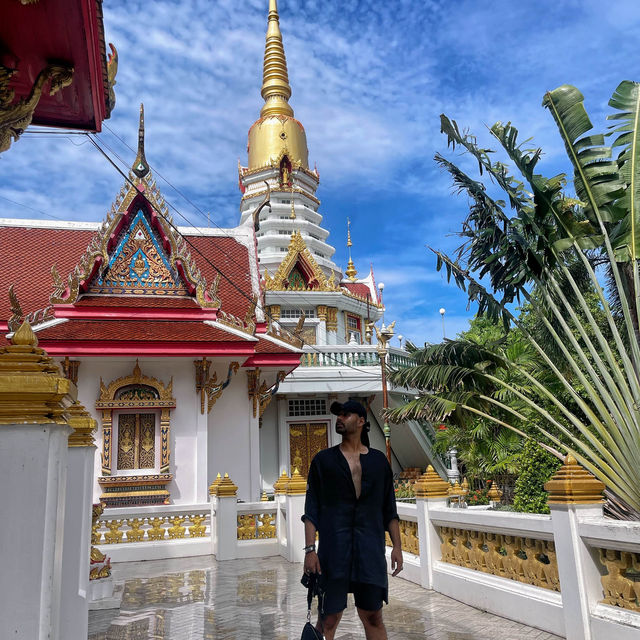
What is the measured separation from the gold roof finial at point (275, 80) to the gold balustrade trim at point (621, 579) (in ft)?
99.8

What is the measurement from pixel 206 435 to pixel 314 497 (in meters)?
8.99

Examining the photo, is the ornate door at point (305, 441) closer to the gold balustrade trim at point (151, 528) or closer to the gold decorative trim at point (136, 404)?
the gold decorative trim at point (136, 404)

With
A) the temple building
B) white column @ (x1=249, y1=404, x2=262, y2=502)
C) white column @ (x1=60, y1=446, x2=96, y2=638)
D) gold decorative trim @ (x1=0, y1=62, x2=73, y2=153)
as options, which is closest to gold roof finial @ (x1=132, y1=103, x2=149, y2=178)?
the temple building

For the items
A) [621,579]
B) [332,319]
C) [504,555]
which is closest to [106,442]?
[504,555]

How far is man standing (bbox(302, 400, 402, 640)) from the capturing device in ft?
11.7

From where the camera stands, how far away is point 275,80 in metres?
33.2

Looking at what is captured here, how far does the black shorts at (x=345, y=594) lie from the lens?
11.7 ft

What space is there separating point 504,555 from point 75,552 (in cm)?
393

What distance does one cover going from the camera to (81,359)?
476 inches

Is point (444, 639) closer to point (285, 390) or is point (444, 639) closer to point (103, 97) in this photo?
point (103, 97)

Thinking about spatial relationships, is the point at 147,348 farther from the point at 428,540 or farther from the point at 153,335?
the point at 428,540

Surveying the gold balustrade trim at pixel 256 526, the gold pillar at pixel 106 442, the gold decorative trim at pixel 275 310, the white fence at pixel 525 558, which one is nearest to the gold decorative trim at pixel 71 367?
the gold pillar at pixel 106 442

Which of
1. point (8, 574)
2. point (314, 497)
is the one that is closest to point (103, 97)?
point (314, 497)

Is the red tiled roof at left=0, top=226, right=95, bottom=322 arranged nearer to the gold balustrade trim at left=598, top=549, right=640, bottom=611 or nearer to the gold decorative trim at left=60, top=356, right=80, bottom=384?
the gold decorative trim at left=60, top=356, right=80, bottom=384
